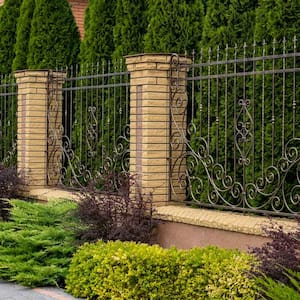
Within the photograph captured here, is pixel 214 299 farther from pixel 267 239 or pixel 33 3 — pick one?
pixel 33 3

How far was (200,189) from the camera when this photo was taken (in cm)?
838

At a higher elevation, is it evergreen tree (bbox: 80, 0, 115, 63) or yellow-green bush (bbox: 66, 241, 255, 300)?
evergreen tree (bbox: 80, 0, 115, 63)

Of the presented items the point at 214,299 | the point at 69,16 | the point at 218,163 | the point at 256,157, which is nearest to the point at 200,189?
the point at 218,163

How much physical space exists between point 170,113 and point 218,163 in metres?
0.75

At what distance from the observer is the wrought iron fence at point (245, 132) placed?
7.34 meters

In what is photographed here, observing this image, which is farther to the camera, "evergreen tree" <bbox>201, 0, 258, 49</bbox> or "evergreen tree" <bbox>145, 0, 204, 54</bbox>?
"evergreen tree" <bbox>145, 0, 204, 54</bbox>

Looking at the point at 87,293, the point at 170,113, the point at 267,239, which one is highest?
the point at 170,113

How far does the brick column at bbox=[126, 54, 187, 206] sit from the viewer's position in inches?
323

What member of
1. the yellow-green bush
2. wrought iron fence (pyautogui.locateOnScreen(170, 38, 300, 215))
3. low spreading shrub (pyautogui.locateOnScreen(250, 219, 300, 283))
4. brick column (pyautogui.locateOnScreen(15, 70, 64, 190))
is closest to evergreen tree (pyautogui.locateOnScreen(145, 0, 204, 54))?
wrought iron fence (pyautogui.locateOnScreen(170, 38, 300, 215))

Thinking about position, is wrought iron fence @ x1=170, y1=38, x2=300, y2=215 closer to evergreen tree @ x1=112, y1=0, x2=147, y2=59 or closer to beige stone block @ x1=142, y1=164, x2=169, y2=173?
beige stone block @ x1=142, y1=164, x2=169, y2=173

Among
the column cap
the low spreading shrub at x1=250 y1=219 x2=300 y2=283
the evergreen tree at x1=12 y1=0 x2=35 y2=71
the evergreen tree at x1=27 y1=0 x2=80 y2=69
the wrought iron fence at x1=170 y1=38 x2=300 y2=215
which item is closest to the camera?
the low spreading shrub at x1=250 y1=219 x2=300 y2=283

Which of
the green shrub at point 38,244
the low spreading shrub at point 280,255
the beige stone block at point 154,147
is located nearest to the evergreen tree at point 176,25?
the beige stone block at point 154,147

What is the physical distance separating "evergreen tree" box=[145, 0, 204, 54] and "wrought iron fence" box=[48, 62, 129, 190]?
61 cm

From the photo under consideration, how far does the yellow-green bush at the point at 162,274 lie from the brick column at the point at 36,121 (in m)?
3.68
